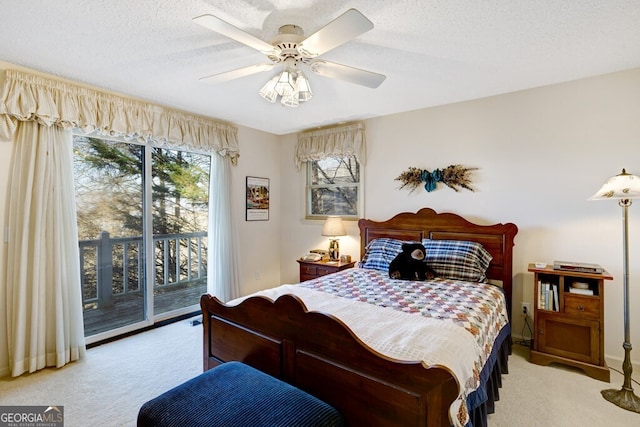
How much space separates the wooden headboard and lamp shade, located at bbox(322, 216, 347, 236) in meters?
0.23

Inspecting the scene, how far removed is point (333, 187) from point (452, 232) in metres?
1.73

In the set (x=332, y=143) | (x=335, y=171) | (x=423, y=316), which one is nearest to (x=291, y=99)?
(x=423, y=316)

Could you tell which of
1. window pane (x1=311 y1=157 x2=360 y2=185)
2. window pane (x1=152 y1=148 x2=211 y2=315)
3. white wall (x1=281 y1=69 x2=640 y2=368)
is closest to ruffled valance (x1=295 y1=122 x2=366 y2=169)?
window pane (x1=311 y1=157 x2=360 y2=185)

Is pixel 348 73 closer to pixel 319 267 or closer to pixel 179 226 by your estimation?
pixel 319 267

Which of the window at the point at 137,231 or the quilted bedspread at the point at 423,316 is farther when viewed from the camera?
the window at the point at 137,231

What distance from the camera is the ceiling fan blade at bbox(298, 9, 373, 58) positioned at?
4.76 feet

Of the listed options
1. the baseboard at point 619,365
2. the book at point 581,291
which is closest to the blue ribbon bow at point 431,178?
the book at point 581,291

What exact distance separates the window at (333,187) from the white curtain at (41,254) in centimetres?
280

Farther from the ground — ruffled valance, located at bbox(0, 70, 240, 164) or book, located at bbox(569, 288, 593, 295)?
ruffled valance, located at bbox(0, 70, 240, 164)

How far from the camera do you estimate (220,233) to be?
3.94 meters

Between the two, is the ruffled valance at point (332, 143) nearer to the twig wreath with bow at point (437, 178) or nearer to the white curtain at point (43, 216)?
the twig wreath with bow at point (437, 178)

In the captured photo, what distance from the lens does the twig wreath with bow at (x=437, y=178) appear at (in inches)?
131

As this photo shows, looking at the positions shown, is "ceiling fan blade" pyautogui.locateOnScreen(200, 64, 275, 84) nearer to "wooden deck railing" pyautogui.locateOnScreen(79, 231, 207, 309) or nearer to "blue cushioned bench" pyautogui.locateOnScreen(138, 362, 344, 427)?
"blue cushioned bench" pyautogui.locateOnScreen(138, 362, 344, 427)

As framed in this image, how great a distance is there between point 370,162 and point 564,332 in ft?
8.45
